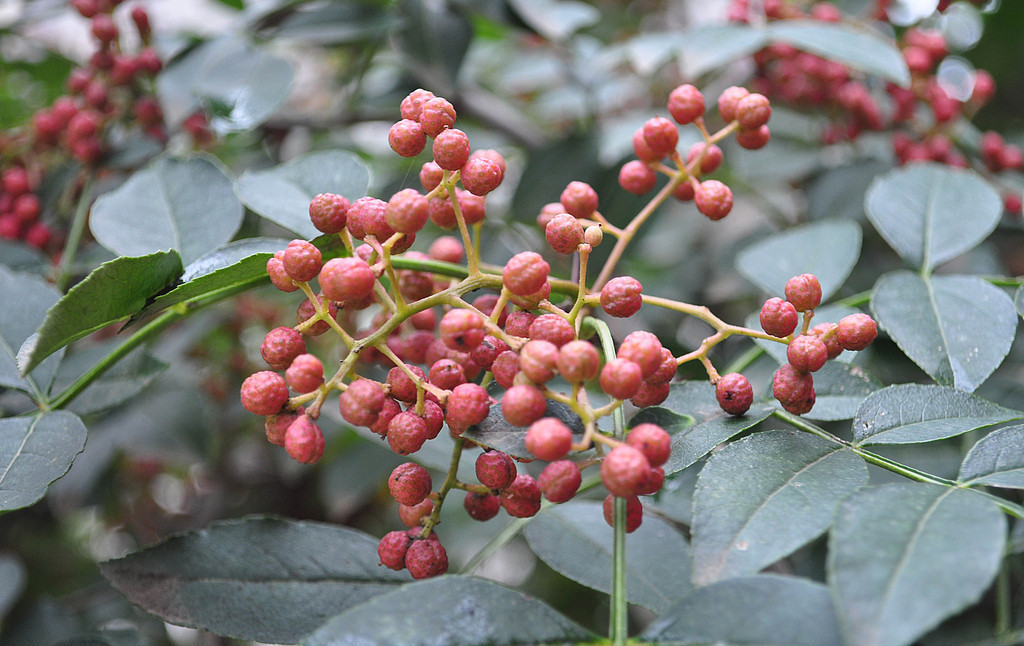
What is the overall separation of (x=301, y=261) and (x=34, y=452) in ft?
1.06

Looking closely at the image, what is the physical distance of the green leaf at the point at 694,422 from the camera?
0.65m

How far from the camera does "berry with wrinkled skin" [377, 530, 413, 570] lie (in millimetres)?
714

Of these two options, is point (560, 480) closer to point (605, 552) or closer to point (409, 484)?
point (409, 484)

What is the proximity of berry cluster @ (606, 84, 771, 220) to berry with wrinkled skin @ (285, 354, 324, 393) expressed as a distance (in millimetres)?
417

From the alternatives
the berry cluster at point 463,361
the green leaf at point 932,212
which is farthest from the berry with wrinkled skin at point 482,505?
the green leaf at point 932,212

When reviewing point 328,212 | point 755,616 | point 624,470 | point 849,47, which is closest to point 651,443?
point 624,470

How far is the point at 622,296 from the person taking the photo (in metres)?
0.69

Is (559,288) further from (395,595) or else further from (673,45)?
(673,45)

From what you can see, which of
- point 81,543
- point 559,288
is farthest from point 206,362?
point 559,288

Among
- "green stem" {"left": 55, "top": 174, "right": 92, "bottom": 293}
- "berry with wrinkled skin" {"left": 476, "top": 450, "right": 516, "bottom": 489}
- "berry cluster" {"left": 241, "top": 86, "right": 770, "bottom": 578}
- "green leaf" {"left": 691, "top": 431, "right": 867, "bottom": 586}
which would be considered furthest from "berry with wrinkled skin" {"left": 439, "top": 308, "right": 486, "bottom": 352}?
"green stem" {"left": 55, "top": 174, "right": 92, "bottom": 293}

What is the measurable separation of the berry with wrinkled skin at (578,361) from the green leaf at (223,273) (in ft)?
1.02

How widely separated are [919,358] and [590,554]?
411mm

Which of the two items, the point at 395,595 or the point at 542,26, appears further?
the point at 542,26

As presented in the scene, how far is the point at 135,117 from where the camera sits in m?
1.44
